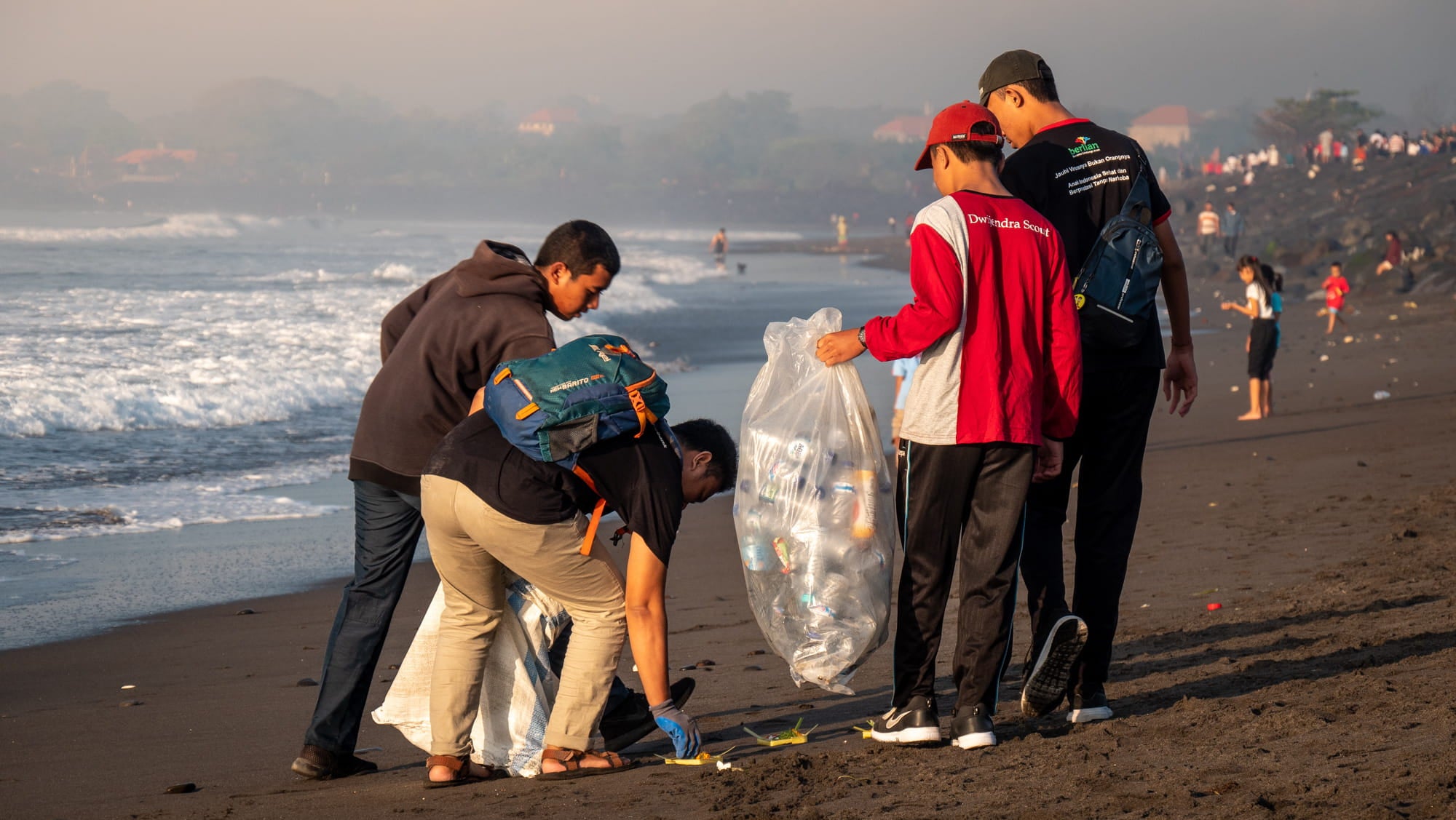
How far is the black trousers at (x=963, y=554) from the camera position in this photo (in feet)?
11.3

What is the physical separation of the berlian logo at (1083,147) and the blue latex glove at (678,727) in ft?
6.22

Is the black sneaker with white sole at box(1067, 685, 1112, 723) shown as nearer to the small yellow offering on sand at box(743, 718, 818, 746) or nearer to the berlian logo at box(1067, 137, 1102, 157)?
the small yellow offering on sand at box(743, 718, 818, 746)

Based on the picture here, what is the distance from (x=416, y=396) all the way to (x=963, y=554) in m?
1.57

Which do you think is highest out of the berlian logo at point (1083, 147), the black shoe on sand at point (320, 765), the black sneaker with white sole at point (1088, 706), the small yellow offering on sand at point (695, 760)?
the berlian logo at point (1083, 147)

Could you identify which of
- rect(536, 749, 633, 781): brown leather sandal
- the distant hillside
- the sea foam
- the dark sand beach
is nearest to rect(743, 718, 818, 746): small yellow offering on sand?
the dark sand beach

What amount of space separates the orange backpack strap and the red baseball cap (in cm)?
124

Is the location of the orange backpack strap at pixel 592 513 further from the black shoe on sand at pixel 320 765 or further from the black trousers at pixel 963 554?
the black shoe on sand at pixel 320 765

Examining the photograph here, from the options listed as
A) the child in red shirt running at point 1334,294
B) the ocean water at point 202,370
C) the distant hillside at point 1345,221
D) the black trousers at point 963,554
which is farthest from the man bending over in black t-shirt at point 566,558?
the distant hillside at point 1345,221

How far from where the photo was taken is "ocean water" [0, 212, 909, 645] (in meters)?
7.95

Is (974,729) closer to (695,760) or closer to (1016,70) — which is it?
(695,760)

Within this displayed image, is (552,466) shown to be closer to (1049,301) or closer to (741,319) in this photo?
(1049,301)

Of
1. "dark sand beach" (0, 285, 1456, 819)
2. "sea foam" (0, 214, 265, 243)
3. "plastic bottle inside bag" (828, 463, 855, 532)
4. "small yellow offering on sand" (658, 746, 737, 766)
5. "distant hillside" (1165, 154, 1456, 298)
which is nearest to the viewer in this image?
"dark sand beach" (0, 285, 1456, 819)

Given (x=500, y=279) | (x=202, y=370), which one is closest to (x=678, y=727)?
(x=500, y=279)

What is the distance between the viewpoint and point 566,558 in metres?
3.37
